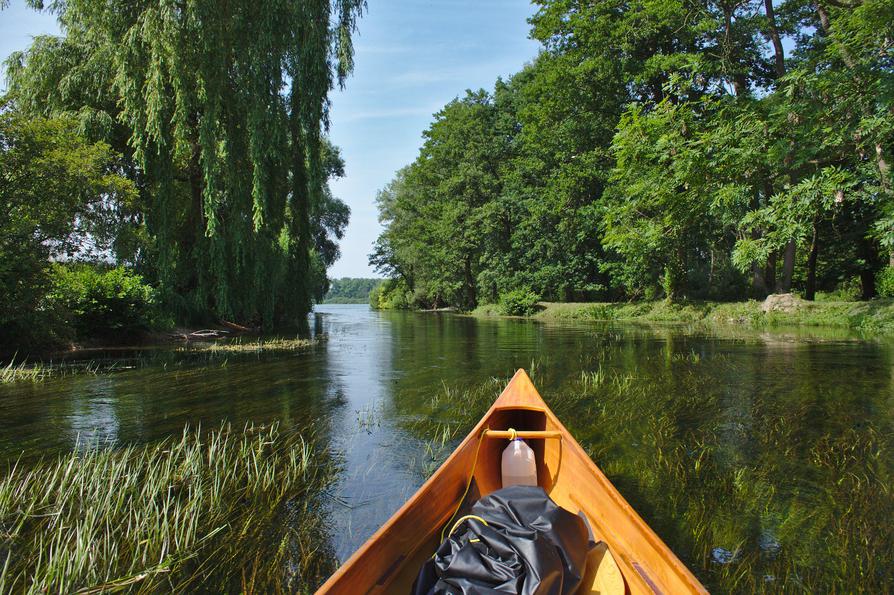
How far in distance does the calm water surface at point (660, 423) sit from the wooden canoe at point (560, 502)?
2.45 feet

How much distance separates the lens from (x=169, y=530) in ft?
11.9

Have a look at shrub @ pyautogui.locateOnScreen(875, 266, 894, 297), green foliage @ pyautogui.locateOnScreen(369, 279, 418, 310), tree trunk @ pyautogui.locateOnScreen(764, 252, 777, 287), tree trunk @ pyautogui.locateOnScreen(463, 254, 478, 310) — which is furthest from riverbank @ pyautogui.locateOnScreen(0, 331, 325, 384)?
green foliage @ pyautogui.locateOnScreen(369, 279, 418, 310)

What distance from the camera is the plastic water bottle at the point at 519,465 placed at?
14.1 feet

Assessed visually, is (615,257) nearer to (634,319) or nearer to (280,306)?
(634,319)

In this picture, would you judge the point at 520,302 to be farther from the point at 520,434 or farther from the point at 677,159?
the point at 520,434

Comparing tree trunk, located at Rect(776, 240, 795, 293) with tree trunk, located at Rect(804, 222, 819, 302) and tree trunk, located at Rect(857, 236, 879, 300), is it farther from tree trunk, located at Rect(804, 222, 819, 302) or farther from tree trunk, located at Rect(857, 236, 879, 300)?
tree trunk, located at Rect(857, 236, 879, 300)

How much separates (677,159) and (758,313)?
7240mm

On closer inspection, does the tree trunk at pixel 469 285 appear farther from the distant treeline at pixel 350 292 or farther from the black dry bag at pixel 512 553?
the distant treeline at pixel 350 292

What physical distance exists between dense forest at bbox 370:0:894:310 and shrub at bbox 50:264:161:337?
1746cm

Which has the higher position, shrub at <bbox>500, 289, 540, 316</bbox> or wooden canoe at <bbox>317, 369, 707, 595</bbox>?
shrub at <bbox>500, 289, 540, 316</bbox>

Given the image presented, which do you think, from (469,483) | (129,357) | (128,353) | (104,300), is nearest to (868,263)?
(469,483)

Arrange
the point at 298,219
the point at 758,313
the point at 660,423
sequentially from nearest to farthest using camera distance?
1. the point at 660,423
2. the point at 298,219
3. the point at 758,313

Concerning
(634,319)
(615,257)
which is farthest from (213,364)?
(615,257)

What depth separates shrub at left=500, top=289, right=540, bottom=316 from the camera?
3228 centimetres
